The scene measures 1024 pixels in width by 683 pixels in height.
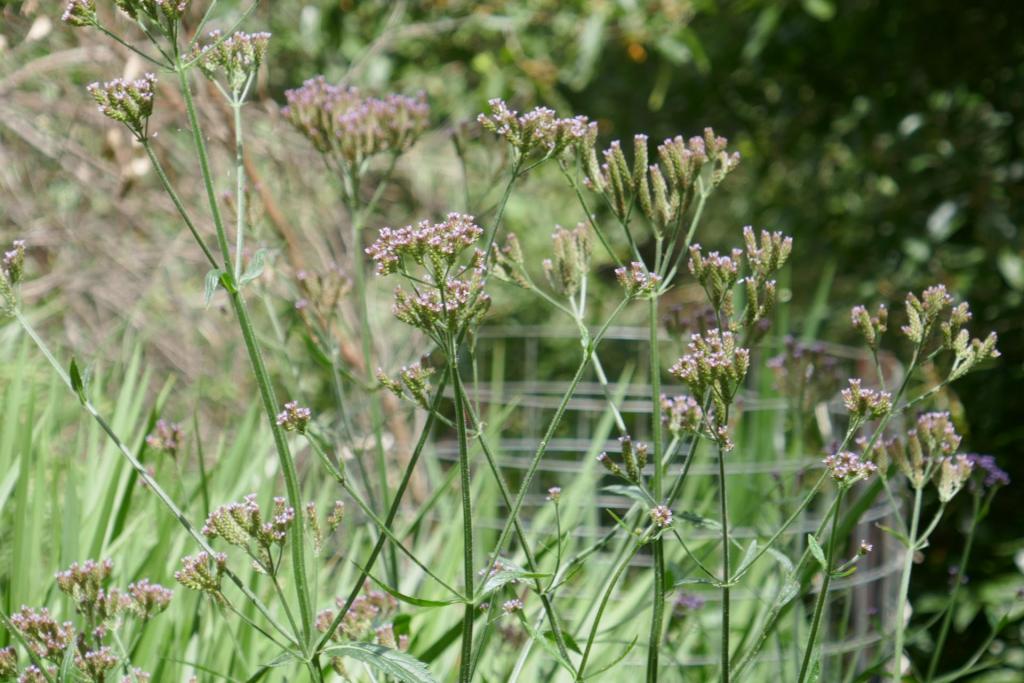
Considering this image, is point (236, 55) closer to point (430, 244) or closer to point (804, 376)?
point (430, 244)

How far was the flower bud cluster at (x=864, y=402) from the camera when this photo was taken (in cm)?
111

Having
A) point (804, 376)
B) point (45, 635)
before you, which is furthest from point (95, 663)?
point (804, 376)

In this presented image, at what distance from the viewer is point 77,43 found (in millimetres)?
3607

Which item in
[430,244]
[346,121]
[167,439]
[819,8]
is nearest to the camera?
[430,244]

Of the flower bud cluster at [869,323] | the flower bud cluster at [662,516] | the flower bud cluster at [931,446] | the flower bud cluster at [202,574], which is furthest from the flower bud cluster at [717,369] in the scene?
the flower bud cluster at [202,574]

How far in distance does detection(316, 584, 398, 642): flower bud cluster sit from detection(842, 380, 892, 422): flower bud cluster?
1.76 ft

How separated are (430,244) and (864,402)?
0.45 m

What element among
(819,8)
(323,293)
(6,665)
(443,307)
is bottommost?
(6,665)

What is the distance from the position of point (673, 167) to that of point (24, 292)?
2829 mm

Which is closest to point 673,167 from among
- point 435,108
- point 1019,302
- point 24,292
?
point 1019,302

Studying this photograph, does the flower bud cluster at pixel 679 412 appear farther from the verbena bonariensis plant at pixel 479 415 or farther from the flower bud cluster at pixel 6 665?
the flower bud cluster at pixel 6 665

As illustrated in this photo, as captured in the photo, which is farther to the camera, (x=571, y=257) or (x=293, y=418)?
(x=571, y=257)

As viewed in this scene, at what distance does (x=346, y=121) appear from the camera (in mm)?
1613

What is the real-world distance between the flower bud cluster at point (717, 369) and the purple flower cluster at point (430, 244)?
9.1 inches
